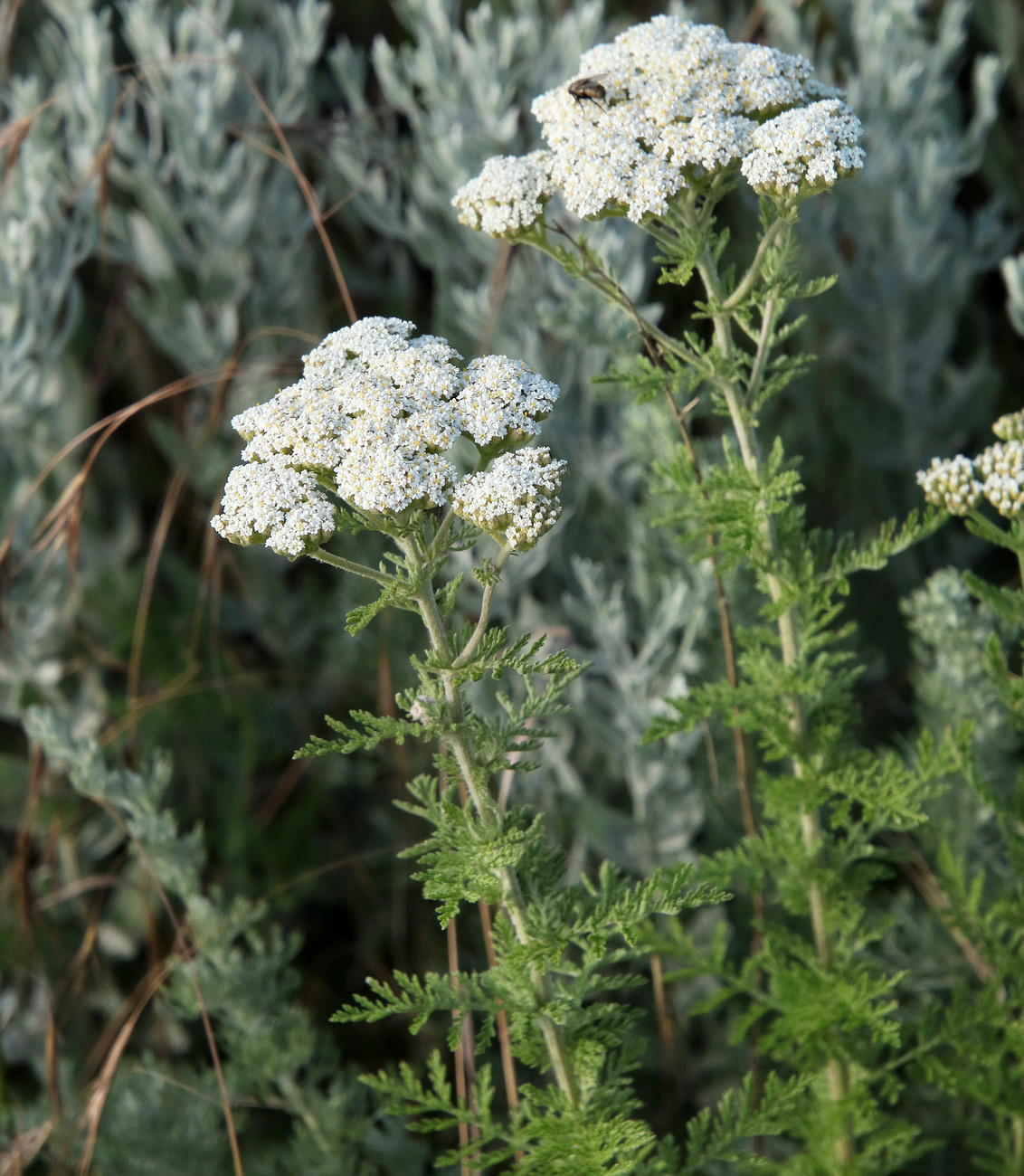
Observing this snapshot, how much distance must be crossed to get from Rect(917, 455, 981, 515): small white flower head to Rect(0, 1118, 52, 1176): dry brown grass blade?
1637 millimetres

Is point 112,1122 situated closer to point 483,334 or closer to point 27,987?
point 27,987

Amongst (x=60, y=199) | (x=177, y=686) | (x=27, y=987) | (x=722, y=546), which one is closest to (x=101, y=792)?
(x=177, y=686)

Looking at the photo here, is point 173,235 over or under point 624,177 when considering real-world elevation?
under

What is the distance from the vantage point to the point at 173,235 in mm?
2584

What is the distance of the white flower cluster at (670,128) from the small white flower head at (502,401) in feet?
Answer: 0.80

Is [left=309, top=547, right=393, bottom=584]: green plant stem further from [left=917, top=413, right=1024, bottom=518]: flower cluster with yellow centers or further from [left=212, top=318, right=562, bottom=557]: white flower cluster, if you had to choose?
[left=917, top=413, right=1024, bottom=518]: flower cluster with yellow centers

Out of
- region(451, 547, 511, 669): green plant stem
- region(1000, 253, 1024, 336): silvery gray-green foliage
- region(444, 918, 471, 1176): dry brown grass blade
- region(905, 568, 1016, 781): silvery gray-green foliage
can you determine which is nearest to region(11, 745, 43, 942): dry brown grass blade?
region(444, 918, 471, 1176): dry brown grass blade

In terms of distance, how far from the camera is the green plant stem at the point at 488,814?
1.27 m

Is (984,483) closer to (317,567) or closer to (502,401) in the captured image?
(502,401)

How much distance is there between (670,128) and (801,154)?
16cm

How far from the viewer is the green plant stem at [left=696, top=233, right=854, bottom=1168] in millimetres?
1462

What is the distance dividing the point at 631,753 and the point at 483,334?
2.91 ft

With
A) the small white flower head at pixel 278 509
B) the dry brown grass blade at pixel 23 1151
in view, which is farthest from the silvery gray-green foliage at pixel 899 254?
the dry brown grass blade at pixel 23 1151

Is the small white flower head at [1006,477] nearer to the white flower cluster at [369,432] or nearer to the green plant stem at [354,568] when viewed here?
the white flower cluster at [369,432]
